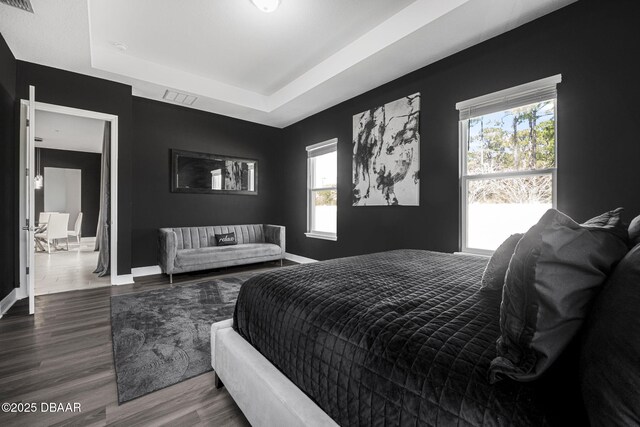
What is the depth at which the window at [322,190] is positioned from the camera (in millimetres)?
5016

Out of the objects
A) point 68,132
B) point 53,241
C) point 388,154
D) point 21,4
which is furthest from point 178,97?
point 53,241

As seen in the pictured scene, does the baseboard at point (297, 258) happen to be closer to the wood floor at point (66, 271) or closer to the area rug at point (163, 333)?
the area rug at point (163, 333)

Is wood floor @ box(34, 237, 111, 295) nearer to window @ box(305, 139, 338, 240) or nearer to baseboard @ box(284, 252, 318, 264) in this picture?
baseboard @ box(284, 252, 318, 264)

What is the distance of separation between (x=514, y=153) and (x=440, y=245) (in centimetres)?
122

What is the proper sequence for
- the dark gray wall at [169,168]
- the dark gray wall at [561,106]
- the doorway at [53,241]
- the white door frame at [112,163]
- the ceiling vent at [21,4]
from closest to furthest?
the dark gray wall at [561,106]
the ceiling vent at [21,4]
the doorway at [53,241]
the white door frame at [112,163]
the dark gray wall at [169,168]

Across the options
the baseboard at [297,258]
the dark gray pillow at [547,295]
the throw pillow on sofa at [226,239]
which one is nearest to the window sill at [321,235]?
the baseboard at [297,258]

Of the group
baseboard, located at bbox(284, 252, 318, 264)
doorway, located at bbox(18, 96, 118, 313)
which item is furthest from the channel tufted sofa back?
doorway, located at bbox(18, 96, 118, 313)

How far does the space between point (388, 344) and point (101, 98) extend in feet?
15.9

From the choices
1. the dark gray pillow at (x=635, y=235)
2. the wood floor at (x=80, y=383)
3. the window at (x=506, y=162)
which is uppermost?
the window at (x=506, y=162)

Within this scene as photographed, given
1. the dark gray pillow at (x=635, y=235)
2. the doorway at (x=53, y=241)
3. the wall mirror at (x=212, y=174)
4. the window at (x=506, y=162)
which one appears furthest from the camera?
the wall mirror at (x=212, y=174)

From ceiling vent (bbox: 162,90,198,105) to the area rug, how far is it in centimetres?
295

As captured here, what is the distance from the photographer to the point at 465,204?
3145 mm

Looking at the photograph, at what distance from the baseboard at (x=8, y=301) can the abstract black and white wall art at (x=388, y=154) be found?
4.27 m

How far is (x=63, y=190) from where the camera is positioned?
8711 mm
